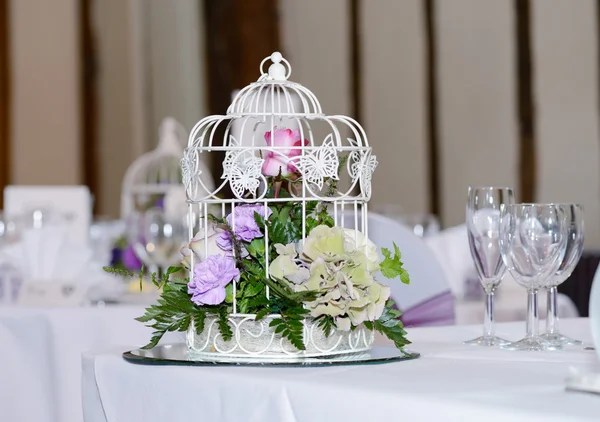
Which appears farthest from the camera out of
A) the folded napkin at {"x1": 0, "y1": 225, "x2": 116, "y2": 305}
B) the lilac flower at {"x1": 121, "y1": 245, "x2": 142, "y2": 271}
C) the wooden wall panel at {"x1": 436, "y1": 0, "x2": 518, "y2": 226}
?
the wooden wall panel at {"x1": 436, "y1": 0, "x2": 518, "y2": 226}

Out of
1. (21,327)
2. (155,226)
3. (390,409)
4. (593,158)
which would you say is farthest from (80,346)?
(593,158)

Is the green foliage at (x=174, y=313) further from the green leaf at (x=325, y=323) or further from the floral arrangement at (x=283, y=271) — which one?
the green leaf at (x=325, y=323)

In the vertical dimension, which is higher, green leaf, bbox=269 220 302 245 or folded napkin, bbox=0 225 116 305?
green leaf, bbox=269 220 302 245

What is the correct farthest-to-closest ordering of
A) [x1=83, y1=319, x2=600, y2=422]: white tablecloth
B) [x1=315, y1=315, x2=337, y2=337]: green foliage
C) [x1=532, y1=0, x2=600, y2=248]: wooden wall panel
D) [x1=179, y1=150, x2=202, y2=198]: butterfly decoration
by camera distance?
1. [x1=532, y1=0, x2=600, y2=248]: wooden wall panel
2. [x1=179, y1=150, x2=202, y2=198]: butterfly decoration
3. [x1=315, y1=315, x2=337, y2=337]: green foliage
4. [x1=83, y1=319, x2=600, y2=422]: white tablecloth

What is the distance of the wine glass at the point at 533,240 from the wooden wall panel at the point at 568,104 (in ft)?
18.4

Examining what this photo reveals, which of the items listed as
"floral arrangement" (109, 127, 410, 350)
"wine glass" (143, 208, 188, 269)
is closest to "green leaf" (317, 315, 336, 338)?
"floral arrangement" (109, 127, 410, 350)

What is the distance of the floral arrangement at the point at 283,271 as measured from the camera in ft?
3.76

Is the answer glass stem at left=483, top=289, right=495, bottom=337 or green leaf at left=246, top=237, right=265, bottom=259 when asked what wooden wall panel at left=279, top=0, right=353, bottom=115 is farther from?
green leaf at left=246, top=237, right=265, bottom=259

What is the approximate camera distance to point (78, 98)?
9.06m

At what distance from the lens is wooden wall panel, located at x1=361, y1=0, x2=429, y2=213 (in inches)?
314

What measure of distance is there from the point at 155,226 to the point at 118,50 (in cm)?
664

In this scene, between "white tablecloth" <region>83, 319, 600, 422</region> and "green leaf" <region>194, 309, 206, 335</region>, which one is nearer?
"white tablecloth" <region>83, 319, 600, 422</region>

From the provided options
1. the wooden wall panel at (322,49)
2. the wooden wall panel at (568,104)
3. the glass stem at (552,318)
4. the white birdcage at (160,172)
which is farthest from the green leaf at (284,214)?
the wooden wall panel at (322,49)

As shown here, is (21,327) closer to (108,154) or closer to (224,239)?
(224,239)
